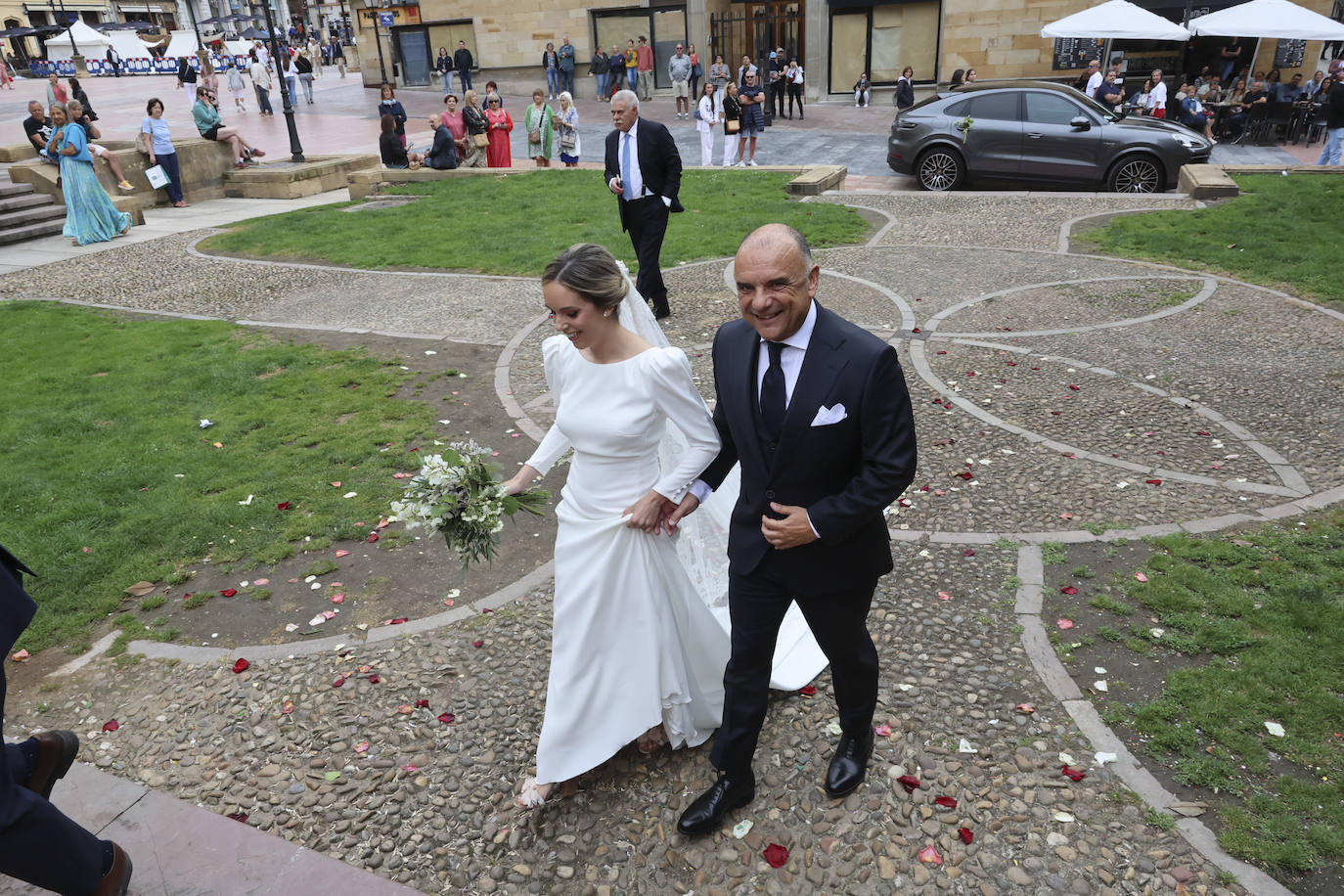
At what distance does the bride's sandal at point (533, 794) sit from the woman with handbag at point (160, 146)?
18192 millimetres

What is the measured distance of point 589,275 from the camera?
3.26 metres

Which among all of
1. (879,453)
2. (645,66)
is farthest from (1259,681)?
(645,66)

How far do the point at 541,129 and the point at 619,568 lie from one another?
19.0 metres

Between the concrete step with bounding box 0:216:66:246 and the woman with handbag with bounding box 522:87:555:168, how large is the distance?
381 inches

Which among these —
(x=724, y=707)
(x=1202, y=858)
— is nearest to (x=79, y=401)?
(x=724, y=707)

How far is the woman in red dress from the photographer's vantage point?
20469 mm

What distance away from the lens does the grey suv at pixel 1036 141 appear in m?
15.1

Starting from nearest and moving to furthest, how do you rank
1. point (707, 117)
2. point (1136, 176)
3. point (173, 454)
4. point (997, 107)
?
point (173, 454)
point (1136, 176)
point (997, 107)
point (707, 117)

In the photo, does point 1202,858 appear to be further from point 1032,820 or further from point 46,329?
point 46,329

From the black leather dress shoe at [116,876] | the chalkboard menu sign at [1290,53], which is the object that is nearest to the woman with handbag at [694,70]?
the chalkboard menu sign at [1290,53]

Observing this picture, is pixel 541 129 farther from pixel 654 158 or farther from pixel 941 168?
pixel 654 158

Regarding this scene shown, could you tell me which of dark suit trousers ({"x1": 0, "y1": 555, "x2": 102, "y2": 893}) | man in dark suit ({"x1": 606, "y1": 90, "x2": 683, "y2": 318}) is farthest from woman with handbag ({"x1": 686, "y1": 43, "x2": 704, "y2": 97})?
dark suit trousers ({"x1": 0, "y1": 555, "x2": 102, "y2": 893})

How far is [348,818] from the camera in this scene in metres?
3.74

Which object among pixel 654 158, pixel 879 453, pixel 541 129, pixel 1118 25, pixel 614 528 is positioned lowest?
pixel 614 528
